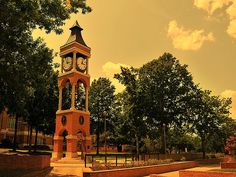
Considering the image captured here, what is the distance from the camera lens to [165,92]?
43.9 m

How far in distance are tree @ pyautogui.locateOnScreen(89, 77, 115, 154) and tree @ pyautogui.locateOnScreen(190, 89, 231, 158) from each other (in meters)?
20.5

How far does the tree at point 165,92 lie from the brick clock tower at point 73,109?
9323 millimetres

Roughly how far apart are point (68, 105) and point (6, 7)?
107 feet

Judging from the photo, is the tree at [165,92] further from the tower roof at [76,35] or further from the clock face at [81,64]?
the tower roof at [76,35]

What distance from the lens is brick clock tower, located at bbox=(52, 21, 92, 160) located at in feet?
125

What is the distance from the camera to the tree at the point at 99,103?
199ft

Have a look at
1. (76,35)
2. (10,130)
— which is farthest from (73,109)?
(10,130)

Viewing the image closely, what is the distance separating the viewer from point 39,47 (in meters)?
22.7

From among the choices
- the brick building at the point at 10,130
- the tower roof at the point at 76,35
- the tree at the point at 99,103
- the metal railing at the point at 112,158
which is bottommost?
the metal railing at the point at 112,158

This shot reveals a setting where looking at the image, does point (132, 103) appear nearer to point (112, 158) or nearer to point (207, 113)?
point (207, 113)

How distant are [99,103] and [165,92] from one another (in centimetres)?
2115

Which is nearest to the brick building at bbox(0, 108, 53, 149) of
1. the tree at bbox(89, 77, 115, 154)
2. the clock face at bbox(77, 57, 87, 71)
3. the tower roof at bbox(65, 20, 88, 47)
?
the tree at bbox(89, 77, 115, 154)

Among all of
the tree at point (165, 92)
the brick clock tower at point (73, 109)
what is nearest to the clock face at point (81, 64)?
the brick clock tower at point (73, 109)

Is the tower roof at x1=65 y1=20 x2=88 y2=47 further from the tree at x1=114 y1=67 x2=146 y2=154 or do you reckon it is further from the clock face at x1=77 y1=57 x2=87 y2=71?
the tree at x1=114 y1=67 x2=146 y2=154
